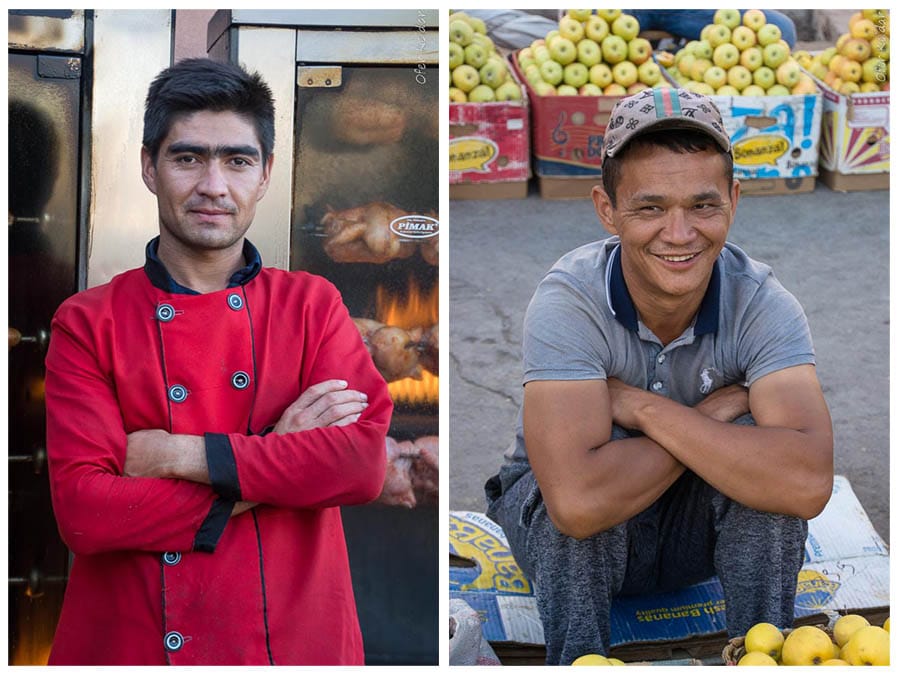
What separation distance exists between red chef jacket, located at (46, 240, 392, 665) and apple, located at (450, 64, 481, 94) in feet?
13.0

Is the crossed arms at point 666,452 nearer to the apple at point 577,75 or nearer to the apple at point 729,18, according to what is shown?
the apple at point 577,75

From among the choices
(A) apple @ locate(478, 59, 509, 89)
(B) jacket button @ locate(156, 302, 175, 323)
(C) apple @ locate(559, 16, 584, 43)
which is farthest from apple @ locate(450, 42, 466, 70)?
(B) jacket button @ locate(156, 302, 175, 323)

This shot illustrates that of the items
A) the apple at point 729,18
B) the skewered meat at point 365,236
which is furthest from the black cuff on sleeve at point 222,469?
the apple at point 729,18

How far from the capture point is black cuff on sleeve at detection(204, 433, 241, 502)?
2109 millimetres

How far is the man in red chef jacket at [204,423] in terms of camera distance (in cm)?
212

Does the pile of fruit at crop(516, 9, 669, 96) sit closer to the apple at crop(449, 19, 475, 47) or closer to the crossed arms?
the apple at crop(449, 19, 475, 47)

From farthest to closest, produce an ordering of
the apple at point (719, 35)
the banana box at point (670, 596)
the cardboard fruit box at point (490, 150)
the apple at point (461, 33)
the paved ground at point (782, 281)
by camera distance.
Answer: the apple at point (719, 35) < the apple at point (461, 33) < the cardboard fruit box at point (490, 150) < the paved ground at point (782, 281) < the banana box at point (670, 596)

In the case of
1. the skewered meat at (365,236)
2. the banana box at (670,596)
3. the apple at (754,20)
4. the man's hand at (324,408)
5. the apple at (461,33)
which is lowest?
the banana box at (670,596)

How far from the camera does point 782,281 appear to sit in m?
5.38

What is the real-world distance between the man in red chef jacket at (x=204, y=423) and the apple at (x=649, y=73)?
14.6 feet

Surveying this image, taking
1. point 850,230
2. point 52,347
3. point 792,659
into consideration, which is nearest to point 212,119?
point 52,347

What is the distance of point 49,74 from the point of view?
7.28 feet

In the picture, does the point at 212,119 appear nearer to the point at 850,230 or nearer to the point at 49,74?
the point at 49,74
